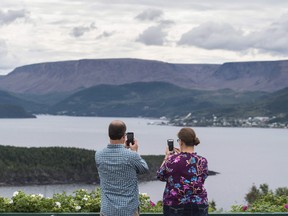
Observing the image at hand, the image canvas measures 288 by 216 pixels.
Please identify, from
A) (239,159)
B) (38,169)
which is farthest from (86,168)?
(239,159)

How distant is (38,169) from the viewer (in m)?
139

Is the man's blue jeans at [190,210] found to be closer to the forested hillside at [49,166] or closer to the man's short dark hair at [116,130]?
the man's short dark hair at [116,130]

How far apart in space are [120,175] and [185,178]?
0.84 meters

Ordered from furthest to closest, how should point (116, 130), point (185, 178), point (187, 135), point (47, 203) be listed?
point (47, 203) < point (185, 178) < point (187, 135) < point (116, 130)

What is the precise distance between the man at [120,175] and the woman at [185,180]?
410mm

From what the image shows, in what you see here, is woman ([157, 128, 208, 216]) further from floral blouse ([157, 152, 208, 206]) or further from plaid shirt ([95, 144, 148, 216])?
plaid shirt ([95, 144, 148, 216])

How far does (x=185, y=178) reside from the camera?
24.7 ft

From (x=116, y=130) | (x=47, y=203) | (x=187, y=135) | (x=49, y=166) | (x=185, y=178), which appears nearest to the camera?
(x=116, y=130)

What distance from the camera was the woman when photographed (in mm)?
7477

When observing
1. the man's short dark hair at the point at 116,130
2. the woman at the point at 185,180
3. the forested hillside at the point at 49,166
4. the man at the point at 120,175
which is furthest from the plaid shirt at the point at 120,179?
the forested hillside at the point at 49,166

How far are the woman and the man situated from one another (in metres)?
0.41

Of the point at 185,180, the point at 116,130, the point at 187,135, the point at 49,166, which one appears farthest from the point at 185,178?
the point at 49,166

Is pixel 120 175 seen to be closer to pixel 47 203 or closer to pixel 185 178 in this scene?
pixel 185 178

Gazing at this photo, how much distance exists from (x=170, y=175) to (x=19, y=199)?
318cm
